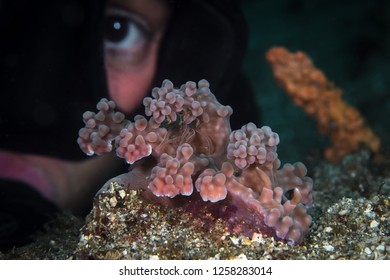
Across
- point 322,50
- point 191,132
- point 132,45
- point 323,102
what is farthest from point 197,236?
point 322,50

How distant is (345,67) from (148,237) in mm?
4267

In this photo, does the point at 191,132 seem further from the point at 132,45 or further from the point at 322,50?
the point at 322,50

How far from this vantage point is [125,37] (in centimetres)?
349

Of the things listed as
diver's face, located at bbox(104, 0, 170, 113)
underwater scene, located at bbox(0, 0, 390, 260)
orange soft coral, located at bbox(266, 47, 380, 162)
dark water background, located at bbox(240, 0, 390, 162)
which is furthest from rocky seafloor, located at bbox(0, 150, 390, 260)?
dark water background, located at bbox(240, 0, 390, 162)

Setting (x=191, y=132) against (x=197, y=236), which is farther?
(x=191, y=132)

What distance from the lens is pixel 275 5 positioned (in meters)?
5.56

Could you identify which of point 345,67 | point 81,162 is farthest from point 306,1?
point 81,162

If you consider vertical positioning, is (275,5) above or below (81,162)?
above

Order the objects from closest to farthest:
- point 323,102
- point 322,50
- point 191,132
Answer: point 191,132
point 323,102
point 322,50

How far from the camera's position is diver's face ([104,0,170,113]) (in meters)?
3.30

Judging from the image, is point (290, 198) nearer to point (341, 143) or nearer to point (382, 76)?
point (341, 143)

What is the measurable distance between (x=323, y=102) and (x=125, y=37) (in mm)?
1900

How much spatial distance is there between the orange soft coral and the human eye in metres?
1.17

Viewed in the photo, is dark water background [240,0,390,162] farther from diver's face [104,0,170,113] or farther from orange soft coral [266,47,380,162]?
diver's face [104,0,170,113]
